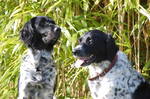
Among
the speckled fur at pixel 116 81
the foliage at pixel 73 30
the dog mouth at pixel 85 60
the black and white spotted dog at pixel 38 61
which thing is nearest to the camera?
the dog mouth at pixel 85 60

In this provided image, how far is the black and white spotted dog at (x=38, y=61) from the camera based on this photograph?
17.0ft

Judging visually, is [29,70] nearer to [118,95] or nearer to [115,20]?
[118,95]

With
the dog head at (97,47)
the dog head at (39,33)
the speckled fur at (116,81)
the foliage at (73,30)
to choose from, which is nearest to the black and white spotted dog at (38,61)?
the dog head at (39,33)

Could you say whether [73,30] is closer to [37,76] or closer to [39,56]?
[39,56]

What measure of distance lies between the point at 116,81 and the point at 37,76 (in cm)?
64

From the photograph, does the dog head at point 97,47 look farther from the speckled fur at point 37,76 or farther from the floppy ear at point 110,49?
the speckled fur at point 37,76

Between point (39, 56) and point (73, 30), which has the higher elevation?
point (73, 30)

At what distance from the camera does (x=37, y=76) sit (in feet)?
17.2

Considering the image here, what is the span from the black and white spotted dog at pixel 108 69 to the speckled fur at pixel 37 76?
1.03 ft

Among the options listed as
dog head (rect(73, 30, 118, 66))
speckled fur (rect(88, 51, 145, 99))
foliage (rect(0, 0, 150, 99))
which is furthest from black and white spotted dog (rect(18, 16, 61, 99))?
foliage (rect(0, 0, 150, 99))

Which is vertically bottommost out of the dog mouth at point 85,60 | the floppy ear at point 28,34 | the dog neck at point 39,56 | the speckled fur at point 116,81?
the speckled fur at point 116,81

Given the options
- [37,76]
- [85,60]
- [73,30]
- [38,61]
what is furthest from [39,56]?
[73,30]

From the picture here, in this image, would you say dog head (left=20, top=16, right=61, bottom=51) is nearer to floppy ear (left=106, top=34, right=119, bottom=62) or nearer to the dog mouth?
the dog mouth

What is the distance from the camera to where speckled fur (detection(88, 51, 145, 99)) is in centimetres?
508
